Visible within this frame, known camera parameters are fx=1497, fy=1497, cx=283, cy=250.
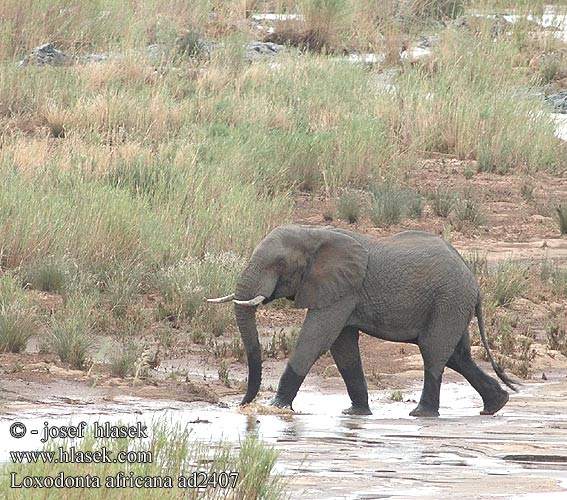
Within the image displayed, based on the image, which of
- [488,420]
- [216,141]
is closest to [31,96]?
[216,141]

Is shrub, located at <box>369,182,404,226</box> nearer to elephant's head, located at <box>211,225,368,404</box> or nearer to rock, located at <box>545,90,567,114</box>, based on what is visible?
rock, located at <box>545,90,567,114</box>

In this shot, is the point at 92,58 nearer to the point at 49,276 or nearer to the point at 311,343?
Answer: the point at 49,276

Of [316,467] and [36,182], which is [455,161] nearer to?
[36,182]

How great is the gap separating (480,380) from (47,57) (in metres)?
14.1

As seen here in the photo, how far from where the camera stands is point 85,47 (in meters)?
24.7

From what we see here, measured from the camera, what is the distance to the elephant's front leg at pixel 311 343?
9.60 meters

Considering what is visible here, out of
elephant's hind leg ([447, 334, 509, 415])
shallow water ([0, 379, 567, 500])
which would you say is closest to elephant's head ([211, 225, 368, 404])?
shallow water ([0, 379, 567, 500])

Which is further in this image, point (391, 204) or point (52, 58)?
point (52, 58)

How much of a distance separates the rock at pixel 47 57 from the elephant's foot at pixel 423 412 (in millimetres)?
13855

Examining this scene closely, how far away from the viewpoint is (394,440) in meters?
8.26

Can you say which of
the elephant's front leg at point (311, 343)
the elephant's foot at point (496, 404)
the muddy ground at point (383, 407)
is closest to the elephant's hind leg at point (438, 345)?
the muddy ground at point (383, 407)

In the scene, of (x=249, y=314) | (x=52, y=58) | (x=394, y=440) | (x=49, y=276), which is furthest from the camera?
(x=52, y=58)

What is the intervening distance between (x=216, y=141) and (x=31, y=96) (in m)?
3.45

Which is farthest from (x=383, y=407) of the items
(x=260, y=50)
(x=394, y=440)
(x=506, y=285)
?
(x=260, y=50)
